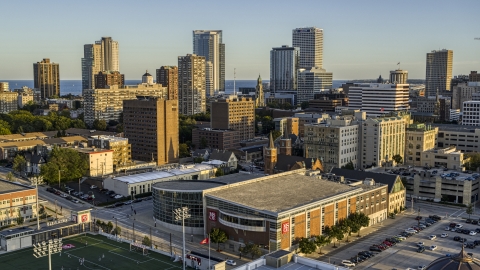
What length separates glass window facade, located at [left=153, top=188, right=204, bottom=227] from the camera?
6353 centimetres

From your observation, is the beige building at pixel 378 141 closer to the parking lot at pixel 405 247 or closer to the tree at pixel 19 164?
the parking lot at pixel 405 247

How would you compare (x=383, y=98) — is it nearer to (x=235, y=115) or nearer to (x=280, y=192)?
(x=235, y=115)

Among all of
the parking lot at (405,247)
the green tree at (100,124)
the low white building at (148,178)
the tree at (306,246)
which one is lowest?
the parking lot at (405,247)

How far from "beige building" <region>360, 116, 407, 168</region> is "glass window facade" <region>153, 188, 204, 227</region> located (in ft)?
171

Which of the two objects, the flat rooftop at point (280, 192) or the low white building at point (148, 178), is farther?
the low white building at point (148, 178)

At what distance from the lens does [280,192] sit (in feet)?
211

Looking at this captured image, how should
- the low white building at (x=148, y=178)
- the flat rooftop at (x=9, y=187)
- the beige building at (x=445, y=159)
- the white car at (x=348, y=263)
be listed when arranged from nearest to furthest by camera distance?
the white car at (x=348, y=263) → the flat rooftop at (x=9, y=187) → the low white building at (x=148, y=178) → the beige building at (x=445, y=159)

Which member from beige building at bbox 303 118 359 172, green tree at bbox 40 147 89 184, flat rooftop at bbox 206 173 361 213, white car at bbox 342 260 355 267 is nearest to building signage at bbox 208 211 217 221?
flat rooftop at bbox 206 173 361 213

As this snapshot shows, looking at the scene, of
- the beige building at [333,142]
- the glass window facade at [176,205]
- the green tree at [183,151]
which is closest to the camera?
the glass window facade at [176,205]

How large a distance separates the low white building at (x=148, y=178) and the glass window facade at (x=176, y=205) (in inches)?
673

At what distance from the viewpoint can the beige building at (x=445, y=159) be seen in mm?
98500

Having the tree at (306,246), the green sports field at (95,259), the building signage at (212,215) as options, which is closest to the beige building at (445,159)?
the tree at (306,246)

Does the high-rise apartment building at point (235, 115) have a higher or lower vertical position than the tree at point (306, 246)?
higher

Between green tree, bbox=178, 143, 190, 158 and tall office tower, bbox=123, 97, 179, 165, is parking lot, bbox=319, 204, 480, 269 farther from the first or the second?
green tree, bbox=178, 143, 190, 158
